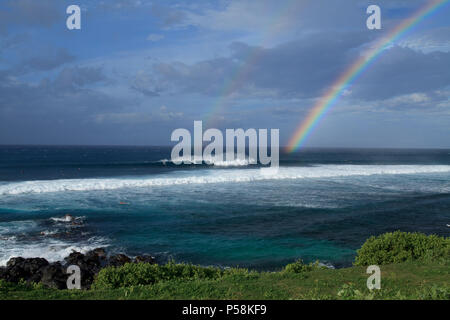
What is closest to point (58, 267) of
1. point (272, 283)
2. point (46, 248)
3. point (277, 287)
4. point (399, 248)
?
point (46, 248)

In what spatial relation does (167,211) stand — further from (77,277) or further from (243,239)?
(77,277)

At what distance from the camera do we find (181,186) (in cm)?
4562

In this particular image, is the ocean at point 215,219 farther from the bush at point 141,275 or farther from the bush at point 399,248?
the bush at point 141,275

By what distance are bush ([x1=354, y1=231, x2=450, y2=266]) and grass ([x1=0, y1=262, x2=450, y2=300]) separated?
2.78 metres

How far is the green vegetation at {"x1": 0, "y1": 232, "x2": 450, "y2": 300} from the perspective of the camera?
26.7 ft

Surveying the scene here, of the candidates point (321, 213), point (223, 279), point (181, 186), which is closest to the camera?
point (223, 279)

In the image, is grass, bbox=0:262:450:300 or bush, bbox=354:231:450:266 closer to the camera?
grass, bbox=0:262:450:300

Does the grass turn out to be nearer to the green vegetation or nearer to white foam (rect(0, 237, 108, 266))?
the green vegetation

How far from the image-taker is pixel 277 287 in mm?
9383

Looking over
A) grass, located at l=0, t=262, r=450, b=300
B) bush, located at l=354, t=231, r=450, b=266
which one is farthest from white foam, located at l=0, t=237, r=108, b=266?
bush, located at l=354, t=231, r=450, b=266

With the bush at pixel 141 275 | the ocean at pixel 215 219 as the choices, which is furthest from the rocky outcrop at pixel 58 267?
the bush at pixel 141 275

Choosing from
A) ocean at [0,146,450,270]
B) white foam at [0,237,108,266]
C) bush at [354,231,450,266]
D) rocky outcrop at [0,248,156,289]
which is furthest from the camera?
ocean at [0,146,450,270]

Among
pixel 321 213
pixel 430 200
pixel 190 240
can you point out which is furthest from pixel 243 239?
pixel 430 200
